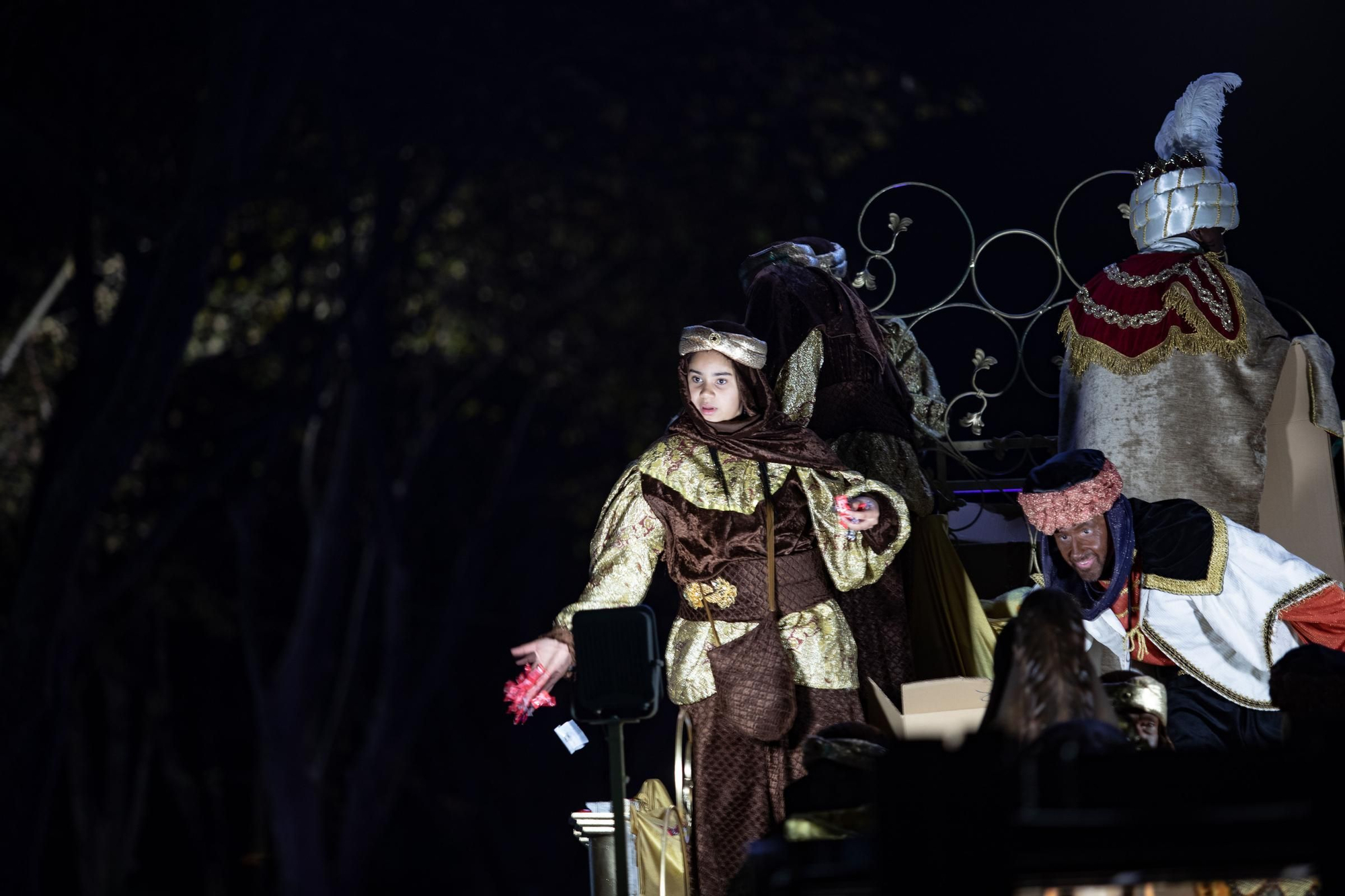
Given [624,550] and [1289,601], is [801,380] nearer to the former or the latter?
[624,550]

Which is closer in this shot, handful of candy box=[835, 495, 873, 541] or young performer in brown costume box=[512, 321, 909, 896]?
young performer in brown costume box=[512, 321, 909, 896]

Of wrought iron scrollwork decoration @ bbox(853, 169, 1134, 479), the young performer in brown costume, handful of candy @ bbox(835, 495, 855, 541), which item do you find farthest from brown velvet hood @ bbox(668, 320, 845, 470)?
wrought iron scrollwork decoration @ bbox(853, 169, 1134, 479)

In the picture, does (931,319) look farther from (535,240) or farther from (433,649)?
(433,649)

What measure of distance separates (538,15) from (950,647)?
7.31m

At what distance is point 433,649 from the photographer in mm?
13805

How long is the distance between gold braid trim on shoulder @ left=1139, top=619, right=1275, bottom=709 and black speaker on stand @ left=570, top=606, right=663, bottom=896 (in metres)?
1.62

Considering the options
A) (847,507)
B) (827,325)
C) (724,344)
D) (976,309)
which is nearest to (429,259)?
(976,309)

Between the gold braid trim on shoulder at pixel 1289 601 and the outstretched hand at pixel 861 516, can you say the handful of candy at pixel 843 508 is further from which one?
the gold braid trim on shoulder at pixel 1289 601

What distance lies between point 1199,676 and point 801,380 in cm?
172

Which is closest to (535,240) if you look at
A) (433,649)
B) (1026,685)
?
(433,649)

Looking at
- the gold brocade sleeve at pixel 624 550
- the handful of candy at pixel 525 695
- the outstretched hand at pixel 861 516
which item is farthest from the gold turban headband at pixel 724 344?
the handful of candy at pixel 525 695

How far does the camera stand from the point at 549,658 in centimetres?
472

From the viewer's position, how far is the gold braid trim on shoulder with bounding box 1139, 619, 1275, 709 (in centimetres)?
441

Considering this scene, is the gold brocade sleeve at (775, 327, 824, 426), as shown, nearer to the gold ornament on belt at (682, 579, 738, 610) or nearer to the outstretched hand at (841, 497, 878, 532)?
the outstretched hand at (841, 497, 878, 532)
